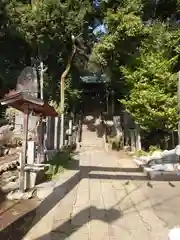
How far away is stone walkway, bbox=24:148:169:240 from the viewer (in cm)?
446

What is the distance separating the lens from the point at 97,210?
5.61 metres

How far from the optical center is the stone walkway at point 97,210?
14.6 feet

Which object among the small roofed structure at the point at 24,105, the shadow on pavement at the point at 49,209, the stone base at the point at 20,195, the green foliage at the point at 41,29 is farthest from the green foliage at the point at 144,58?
the stone base at the point at 20,195

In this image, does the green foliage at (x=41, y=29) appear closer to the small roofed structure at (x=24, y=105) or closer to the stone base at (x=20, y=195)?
the small roofed structure at (x=24, y=105)

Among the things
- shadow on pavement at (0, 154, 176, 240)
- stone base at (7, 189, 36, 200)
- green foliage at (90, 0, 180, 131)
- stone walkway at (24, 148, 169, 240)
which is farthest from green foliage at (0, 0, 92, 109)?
stone base at (7, 189, 36, 200)

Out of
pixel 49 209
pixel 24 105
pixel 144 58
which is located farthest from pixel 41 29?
pixel 49 209

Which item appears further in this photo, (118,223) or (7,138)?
(7,138)

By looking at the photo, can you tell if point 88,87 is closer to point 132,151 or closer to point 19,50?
point 19,50

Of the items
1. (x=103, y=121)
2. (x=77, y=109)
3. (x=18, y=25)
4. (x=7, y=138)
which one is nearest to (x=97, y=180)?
(x=7, y=138)

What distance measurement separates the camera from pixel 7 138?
13133 millimetres

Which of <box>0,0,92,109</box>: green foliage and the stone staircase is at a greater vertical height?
<box>0,0,92,109</box>: green foliage

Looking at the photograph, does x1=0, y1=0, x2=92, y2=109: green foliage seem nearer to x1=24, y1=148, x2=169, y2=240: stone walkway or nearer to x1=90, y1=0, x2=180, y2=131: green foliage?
x1=90, y1=0, x2=180, y2=131: green foliage

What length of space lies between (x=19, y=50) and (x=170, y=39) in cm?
982

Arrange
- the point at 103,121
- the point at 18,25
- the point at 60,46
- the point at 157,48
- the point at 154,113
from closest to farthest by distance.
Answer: the point at 154,113 → the point at 157,48 → the point at 18,25 → the point at 60,46 → the point at 103,121
